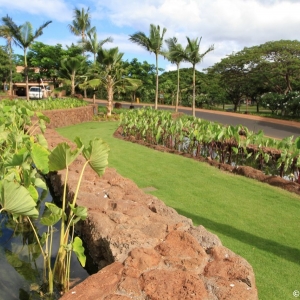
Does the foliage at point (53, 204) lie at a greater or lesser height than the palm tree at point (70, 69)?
lesser

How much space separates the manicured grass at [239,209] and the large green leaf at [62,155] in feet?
6.86

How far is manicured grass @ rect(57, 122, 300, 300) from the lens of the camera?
3.44 meters

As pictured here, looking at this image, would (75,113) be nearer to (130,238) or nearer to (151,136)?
(151,136)

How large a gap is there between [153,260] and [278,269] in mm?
1601

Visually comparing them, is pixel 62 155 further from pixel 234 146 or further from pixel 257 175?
pixel 234 146

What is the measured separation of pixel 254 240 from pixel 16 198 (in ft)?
9.56

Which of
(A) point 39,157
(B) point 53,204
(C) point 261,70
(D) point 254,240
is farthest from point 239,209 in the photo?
(C) point 261,70

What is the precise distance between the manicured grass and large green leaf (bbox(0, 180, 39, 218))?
7.15 feet

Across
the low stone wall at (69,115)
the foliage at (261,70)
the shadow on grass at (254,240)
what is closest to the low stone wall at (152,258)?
the shadow on grass at (254,240)

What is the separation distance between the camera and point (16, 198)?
92.7 inches

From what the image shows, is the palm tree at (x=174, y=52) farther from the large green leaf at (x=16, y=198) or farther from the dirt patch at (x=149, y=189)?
the large green leaf at (x=16, y=198)

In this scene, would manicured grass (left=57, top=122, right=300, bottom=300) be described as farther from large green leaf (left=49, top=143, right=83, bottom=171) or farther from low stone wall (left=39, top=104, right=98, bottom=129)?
low stone wall (left=39, top=104, right=98, bottom=129)

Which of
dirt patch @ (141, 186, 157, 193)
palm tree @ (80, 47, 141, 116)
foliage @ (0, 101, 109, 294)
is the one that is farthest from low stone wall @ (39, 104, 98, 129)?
foliage @ (0, 101, 109, 294)

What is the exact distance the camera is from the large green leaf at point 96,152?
115 inches
